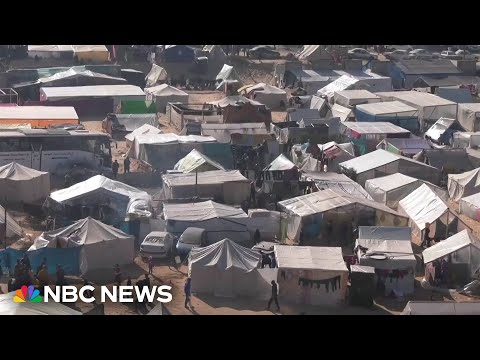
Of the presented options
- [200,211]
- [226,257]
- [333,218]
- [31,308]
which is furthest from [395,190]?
[31,308]

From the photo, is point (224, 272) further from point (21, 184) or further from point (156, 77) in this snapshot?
point (156, 77)

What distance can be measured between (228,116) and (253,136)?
2219 mm

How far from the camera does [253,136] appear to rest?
18625 millimetres

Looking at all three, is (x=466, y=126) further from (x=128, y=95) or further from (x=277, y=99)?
(x=128, y=95)

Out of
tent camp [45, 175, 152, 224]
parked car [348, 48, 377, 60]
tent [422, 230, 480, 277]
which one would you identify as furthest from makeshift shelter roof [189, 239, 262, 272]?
parked car [348, 48, 377, 60]

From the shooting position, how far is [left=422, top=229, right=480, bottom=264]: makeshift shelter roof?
12055 mm

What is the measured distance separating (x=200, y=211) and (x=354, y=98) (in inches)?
387

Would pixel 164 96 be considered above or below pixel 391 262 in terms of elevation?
below

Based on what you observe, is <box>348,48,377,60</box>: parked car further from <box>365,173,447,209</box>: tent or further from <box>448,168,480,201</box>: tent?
<box>365,173,447,209</box>: tent

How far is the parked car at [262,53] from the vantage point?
102 ft

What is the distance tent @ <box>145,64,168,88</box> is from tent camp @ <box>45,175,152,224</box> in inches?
496

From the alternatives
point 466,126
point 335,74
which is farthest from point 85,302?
point 335,74

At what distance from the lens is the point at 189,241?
12633 millimetres

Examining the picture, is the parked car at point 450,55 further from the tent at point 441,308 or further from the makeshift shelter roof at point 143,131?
the tent at point 441,308
